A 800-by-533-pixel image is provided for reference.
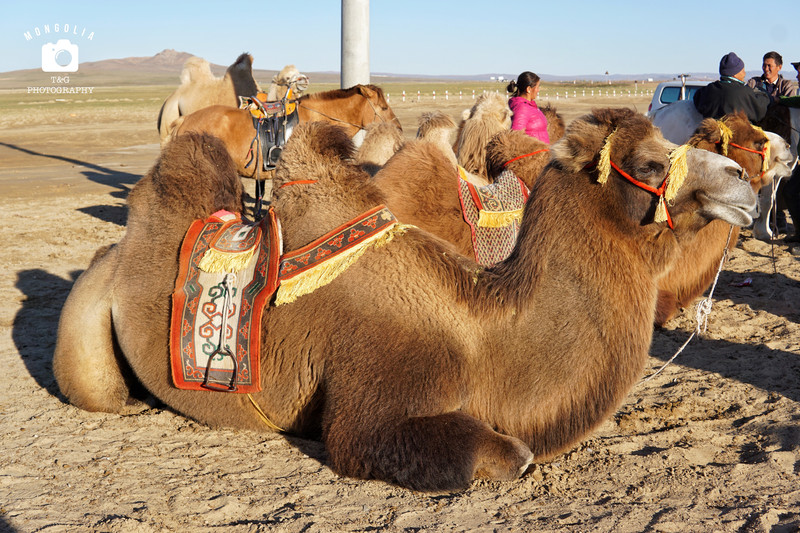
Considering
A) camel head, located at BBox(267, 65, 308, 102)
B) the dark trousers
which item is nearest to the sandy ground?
the dark trousers

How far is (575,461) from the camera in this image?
385 cm

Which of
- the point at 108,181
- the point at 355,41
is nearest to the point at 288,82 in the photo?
the point at 355,41

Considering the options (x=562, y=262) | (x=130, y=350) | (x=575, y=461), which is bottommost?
(x=575, y=461)

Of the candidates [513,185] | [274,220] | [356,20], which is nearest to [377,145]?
[513,185]

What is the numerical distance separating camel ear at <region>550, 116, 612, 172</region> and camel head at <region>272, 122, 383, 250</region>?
965 millimetres

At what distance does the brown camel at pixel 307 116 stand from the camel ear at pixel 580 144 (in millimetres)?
8636

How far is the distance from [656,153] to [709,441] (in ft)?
5.53

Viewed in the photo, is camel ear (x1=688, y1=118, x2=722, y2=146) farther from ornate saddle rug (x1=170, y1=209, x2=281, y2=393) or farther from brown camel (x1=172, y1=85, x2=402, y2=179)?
brown camel (x1=172, y1=85, x2=402, y2=179)

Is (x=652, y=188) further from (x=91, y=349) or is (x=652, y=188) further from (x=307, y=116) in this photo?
(x=307, y=116)

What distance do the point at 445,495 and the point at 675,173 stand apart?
178cm

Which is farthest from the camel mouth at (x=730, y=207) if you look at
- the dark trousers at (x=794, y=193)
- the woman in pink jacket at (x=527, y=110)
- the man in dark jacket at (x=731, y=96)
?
the dark trousers at (x=794, y=193)

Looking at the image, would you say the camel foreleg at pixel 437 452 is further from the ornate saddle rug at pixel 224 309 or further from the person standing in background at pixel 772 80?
the person standing in background at pixel 772 80

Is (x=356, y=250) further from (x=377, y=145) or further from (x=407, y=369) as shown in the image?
(x=377, y=145)

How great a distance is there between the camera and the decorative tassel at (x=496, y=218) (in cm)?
541
